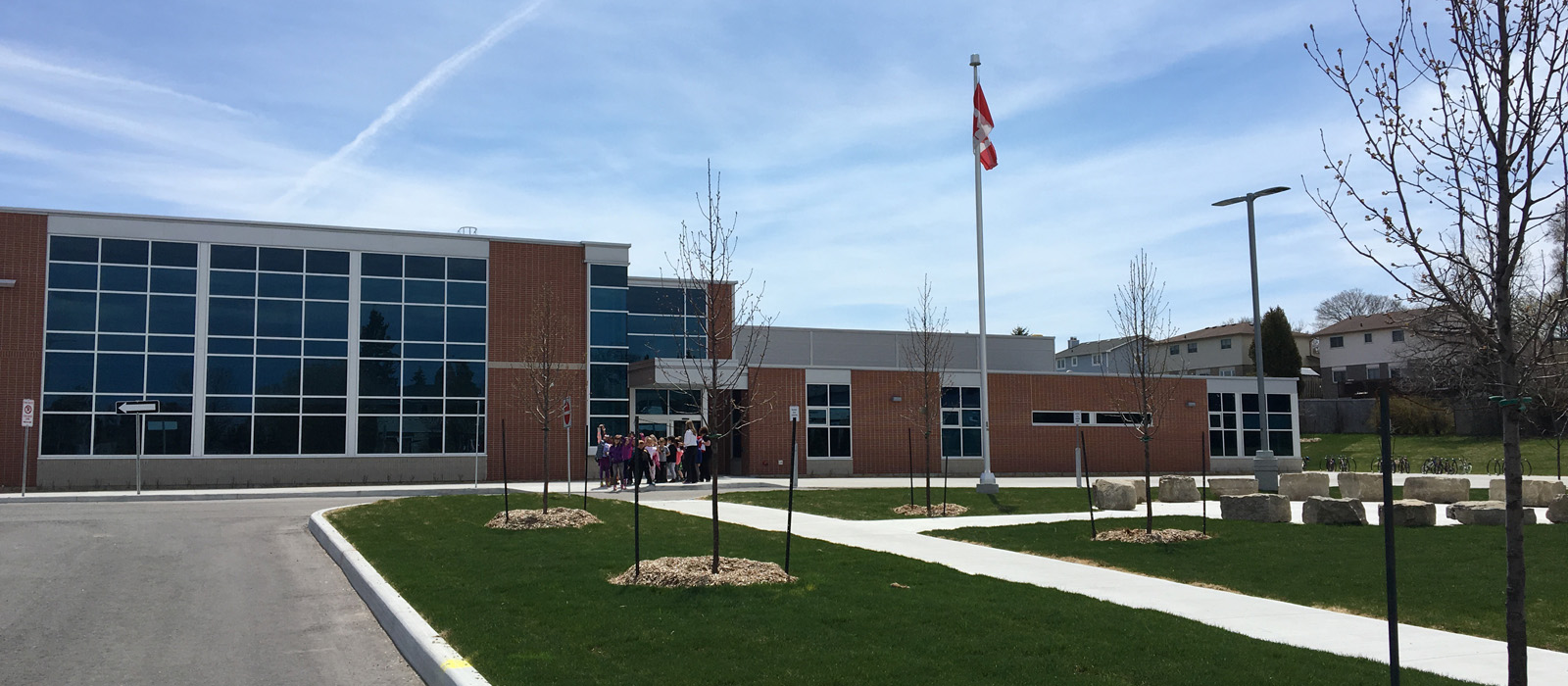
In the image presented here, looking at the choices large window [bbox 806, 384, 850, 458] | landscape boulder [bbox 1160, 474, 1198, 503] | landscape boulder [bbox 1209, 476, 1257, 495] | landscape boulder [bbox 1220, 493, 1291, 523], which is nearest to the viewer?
landscape boulder [bbox 1220, 493, 1291, 523]

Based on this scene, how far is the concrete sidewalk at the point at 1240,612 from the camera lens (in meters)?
8.07

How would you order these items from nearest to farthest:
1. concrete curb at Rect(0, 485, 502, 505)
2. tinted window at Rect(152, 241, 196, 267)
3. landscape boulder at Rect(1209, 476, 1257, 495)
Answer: landscape boulder at Rect(1209, 476, 1257, 495)
concrete curb at Rect(0, 485, 502, 505)
tinted window at Rect(152, 241, 196, 267)

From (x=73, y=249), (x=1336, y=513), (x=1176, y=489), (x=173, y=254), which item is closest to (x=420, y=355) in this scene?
(x=173, y=254)

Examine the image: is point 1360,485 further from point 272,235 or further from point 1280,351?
point 1280,351

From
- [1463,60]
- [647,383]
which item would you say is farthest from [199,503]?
[1463,60]

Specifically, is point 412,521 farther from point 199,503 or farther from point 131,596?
point 199,503

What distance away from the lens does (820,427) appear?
131ft

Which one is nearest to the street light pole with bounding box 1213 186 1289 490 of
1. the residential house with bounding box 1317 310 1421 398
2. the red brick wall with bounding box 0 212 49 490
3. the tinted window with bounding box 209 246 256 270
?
the tinted window with bounding box 209 246 256 270

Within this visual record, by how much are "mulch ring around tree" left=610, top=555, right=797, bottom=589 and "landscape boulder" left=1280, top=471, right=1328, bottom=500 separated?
1767 cm

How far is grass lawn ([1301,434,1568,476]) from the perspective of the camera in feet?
161

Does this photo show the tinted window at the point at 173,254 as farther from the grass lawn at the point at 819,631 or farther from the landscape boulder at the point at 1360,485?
A: the landscape boulder at the point at 1360,485

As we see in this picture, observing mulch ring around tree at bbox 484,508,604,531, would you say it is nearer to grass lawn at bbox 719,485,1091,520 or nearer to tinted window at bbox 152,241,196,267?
grass lawn at bbox 719,485,1091,520

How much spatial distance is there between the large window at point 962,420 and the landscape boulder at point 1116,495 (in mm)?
18800

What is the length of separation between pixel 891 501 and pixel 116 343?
24.5 m
